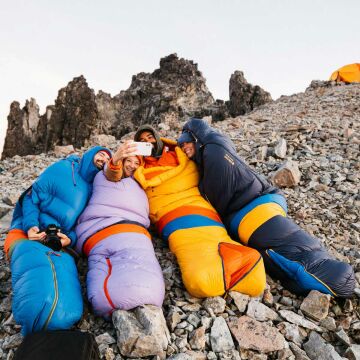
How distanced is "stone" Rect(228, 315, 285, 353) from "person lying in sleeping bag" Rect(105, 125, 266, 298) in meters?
0.34

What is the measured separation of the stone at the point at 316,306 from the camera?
125 inches

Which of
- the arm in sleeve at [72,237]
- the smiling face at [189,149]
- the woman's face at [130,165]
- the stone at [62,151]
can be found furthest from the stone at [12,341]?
the stone at [62,151]

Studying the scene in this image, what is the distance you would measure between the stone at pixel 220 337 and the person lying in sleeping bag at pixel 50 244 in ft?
4.08

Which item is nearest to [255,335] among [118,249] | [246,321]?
[246,321]

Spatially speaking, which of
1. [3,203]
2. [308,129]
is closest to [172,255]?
[3,203]

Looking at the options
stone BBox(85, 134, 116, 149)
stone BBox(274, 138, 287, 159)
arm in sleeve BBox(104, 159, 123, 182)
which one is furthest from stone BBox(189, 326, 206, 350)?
stone BBox(85, 134, 116, 149)

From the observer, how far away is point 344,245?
4.55 metres

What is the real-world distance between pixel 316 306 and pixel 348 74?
2246 cm

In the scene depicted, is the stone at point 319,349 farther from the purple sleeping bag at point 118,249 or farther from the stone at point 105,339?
the stone at point 105,339

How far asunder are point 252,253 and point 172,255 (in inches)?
44.3

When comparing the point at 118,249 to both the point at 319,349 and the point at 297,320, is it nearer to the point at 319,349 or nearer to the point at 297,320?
the point at 297,320

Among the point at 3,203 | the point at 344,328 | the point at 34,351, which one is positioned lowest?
the point at 344,328

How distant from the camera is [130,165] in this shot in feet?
13.5

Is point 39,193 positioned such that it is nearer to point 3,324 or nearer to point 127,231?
point 127,231
